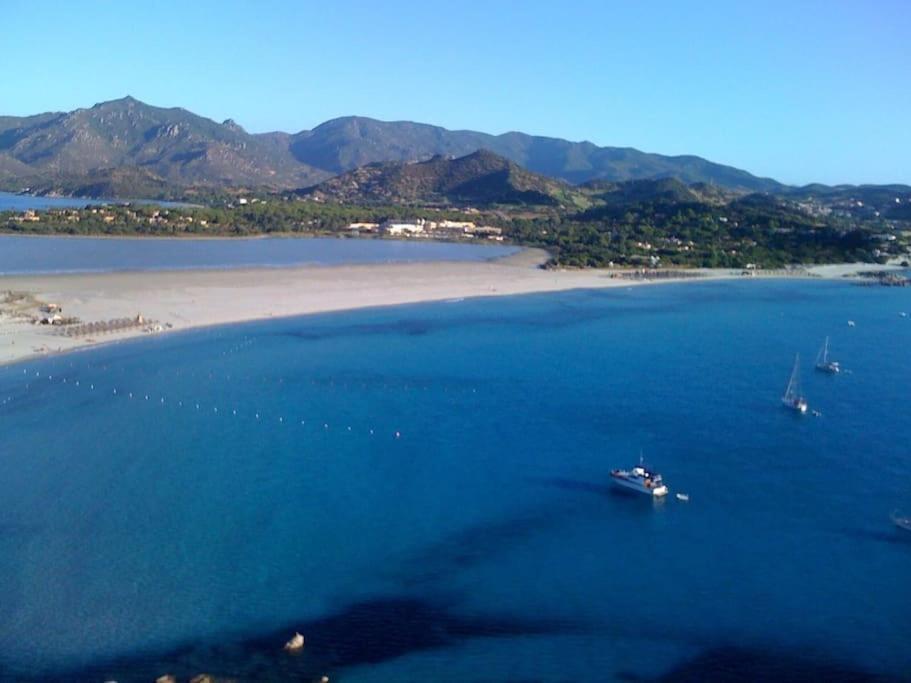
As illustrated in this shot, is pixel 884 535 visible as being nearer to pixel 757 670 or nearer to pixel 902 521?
pixel 902 521

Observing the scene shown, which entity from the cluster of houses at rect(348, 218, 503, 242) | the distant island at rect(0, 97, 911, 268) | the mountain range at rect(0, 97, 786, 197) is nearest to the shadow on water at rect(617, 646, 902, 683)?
the distant island at rect(0, 97, 911, 268)

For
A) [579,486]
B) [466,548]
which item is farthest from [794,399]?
[466,548]

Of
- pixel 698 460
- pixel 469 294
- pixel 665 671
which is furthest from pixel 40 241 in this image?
pixel 665 671

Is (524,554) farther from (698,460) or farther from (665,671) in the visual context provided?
(698,460)

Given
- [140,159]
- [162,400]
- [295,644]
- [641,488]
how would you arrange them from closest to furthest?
[295,644]
[641,488]
[162,400]
[140,159]

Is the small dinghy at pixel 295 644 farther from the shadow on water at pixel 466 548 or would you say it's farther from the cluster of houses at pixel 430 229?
the cluster of houses at pixel 430 229
